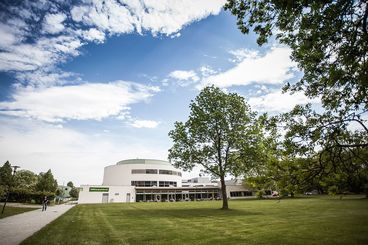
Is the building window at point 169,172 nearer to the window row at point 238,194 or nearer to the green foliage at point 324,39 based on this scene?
the window row at point 238,194

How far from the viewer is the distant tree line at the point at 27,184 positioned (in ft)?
175

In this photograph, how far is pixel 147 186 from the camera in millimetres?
87188

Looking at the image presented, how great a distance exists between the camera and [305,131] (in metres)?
7.33

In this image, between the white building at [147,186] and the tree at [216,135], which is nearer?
the tree at [216,135]

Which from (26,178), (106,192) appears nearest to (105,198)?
(106,192)

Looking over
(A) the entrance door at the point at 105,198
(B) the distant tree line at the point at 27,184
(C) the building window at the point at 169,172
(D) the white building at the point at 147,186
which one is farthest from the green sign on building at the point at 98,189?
(C) the building window at the point at 169,172

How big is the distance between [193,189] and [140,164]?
23504 mm

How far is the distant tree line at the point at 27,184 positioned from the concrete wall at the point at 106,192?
27.8ft

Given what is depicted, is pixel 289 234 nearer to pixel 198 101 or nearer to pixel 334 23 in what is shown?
pixel 334 23

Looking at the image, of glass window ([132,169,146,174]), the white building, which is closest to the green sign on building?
the white building

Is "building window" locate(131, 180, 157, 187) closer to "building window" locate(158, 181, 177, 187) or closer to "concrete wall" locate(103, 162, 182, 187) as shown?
"concrete wall" locate(103, 162, 182, 187)

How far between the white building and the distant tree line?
19.1 metres

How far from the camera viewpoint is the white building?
76.8m

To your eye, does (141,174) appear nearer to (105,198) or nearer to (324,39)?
(105,198)
